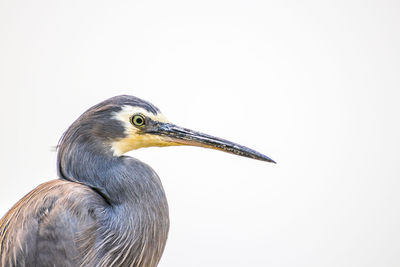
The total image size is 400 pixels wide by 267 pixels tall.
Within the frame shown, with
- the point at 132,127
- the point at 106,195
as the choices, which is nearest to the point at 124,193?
the point at 106,195

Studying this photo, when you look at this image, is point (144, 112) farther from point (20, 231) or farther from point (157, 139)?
point (20, 231)

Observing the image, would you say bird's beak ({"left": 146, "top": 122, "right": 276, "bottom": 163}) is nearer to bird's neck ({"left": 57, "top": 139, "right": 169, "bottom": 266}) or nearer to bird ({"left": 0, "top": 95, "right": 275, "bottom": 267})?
bird ({"left": 0, "top": 95, "right": 275, "bottom": 267})

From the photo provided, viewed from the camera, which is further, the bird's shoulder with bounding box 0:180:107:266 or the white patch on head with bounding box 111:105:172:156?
the white patch on head with bounding box 111:105:172:156

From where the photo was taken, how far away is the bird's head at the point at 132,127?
1.22 m

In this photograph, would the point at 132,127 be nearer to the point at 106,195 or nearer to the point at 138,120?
the point at 138,120

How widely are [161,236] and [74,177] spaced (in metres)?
0.26

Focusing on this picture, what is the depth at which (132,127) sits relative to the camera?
123cm

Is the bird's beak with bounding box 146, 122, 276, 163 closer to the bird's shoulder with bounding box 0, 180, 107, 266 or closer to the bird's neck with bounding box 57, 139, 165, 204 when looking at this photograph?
the bird's neck with bounding box 57, 139, 165, 204

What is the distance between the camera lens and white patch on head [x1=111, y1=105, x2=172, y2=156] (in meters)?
1.22

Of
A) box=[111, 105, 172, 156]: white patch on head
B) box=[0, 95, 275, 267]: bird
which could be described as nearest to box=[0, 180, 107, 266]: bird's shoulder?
box=[0, 95, 275, 267]: bird

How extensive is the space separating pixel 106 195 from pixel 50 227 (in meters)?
0.16

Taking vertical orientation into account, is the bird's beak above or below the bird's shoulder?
above

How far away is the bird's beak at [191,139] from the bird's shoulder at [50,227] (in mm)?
232

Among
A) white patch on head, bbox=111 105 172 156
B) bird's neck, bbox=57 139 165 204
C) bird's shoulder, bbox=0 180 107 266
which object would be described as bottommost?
bird's shoulder, bbox=0 180 107 266
